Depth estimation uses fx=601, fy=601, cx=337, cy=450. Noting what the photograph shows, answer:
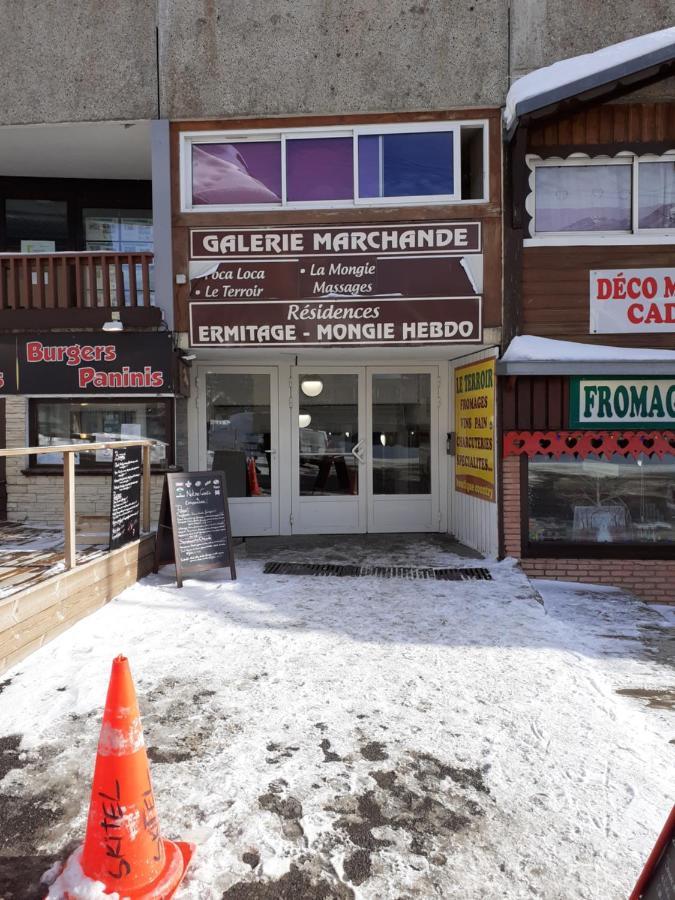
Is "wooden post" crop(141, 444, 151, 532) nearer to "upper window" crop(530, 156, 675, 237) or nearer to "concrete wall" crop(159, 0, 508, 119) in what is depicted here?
"concrete wall" crop(159, 0, 508, 119)

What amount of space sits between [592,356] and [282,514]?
475 cm

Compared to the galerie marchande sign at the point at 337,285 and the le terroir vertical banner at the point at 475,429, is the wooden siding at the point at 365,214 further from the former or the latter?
the le terroir vertical banner at the point at 475,429

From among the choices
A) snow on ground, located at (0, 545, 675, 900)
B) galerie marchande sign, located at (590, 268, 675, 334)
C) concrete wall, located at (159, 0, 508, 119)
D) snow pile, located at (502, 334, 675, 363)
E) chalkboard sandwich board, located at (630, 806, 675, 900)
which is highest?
concrete wall, located at (159, 0, 508, 119)

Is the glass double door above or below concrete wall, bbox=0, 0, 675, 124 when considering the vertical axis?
below

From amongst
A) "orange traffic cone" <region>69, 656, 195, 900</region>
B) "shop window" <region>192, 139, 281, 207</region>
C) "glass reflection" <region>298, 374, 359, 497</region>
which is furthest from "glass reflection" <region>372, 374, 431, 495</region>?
"orange traffic cone" <region>69, 656, 195, 900</region>

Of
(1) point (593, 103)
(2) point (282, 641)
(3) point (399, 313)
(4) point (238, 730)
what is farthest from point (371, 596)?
(1) point (593, 103)

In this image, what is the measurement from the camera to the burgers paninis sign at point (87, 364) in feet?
24.9

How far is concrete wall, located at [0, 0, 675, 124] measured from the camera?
290 inches

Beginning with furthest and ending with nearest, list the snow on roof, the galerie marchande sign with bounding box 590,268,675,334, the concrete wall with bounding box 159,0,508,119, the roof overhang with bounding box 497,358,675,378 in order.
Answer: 1. the concrete wall with bounding box 159,0,508,119
2. the galerie marchande sign with bounding box 590,268,675,334
3. the roof overhang with bounding box 497,358,675,378
4. the snow on roof

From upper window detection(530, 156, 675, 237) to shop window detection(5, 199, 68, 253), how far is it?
7156 mm

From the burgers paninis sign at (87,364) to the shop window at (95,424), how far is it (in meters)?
0.56

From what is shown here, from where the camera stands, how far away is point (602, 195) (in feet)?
24.3

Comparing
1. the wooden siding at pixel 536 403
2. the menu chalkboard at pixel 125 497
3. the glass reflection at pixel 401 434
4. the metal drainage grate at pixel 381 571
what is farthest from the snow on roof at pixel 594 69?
the menu chalkboard at pixel 125 497

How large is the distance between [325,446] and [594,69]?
5628 mm
